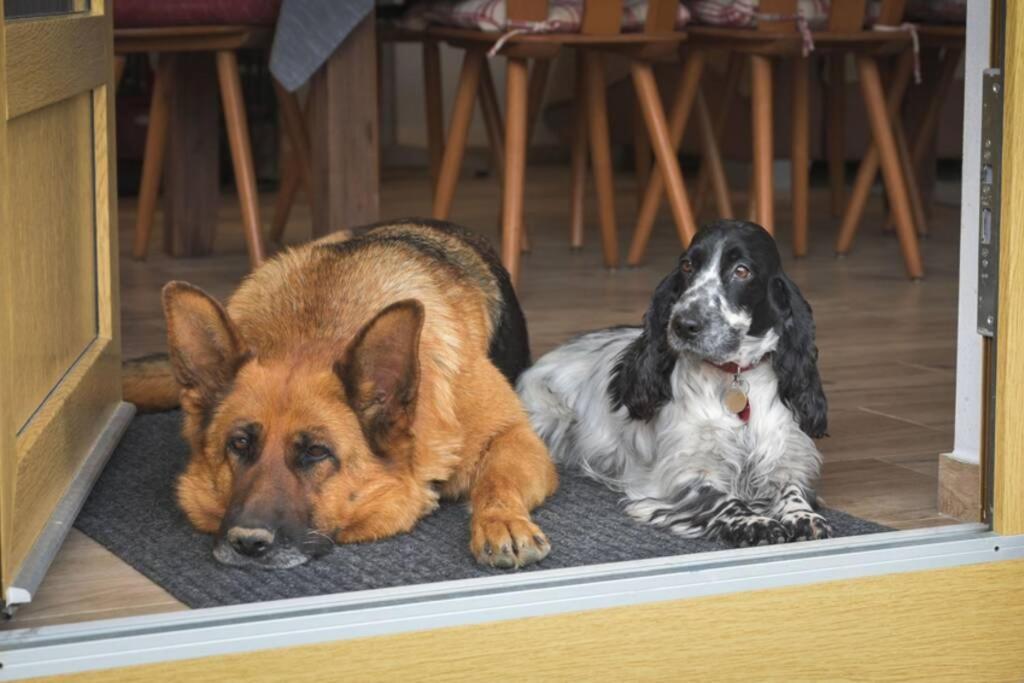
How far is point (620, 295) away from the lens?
16.4 ft

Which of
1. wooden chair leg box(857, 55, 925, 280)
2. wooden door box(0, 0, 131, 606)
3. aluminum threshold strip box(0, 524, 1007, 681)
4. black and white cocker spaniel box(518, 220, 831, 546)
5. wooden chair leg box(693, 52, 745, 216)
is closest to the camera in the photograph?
aluminum threshold strip box(0, 524, 1007, 681)

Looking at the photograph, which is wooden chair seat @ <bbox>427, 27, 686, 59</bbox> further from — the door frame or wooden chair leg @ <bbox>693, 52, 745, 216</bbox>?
the door frame

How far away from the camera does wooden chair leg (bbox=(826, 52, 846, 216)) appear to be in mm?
6777

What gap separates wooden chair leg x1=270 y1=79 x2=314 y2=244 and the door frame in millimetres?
3778

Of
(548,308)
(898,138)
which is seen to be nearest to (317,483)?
(548,308)

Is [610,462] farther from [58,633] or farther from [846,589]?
[58,633]

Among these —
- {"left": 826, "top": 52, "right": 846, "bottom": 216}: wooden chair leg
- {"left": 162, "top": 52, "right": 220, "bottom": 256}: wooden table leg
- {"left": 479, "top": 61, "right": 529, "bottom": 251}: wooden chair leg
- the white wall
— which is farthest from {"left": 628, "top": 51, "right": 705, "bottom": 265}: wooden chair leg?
the white wall

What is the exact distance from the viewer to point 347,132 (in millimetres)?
4391

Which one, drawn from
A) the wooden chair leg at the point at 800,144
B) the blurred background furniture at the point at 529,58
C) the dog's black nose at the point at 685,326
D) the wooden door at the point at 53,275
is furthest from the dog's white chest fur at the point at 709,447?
the wooden chair leg at the point at 800,144

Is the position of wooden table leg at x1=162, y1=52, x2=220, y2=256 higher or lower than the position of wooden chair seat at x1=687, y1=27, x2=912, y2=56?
lower

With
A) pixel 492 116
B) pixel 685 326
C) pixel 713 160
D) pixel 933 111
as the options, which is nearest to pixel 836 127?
pixel 933 111

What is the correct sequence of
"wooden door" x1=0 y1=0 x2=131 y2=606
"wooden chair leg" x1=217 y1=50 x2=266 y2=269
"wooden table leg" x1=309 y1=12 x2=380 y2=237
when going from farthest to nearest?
"wooden chair leg" x1=217 y1=50 x2=266 y2=269
"wooden table leg" x1=309 y1=12 x2=380 y2=237
"wooden door" x1=0 y1=0 x2=131 y2=606

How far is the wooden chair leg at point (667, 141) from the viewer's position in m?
4.82

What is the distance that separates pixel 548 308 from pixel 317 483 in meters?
2.42
